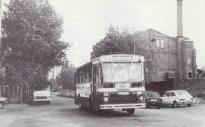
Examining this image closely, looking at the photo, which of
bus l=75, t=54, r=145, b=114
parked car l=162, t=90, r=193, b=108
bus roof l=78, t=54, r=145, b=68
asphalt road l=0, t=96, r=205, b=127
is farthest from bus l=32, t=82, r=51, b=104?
bus roof l=78, t=54, r=145, b=68

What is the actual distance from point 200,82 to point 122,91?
87.1 ft

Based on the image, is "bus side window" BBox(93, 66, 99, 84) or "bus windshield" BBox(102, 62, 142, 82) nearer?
"bus windshield" BBox(102, 62, 142, 82)

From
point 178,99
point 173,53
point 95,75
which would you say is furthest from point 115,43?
point 95,75

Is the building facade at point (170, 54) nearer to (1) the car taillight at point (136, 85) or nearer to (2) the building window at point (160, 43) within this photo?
(2) the building window at point (160, 43)

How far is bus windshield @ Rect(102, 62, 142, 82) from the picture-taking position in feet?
70.1

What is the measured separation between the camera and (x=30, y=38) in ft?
147

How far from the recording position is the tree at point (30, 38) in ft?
148

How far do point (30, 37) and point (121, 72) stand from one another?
2513cm

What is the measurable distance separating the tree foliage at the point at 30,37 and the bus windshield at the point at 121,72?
24240 mm

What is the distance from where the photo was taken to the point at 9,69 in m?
47.2

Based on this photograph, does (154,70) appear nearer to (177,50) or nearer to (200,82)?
(200,82)

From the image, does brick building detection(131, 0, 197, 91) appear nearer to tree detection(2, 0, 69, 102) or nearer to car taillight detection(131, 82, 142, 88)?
tree detection(2, 0, 69, 102)

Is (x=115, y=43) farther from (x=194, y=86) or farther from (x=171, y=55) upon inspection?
(x=171, y=55)

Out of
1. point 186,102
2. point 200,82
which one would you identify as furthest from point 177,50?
point 186,102
